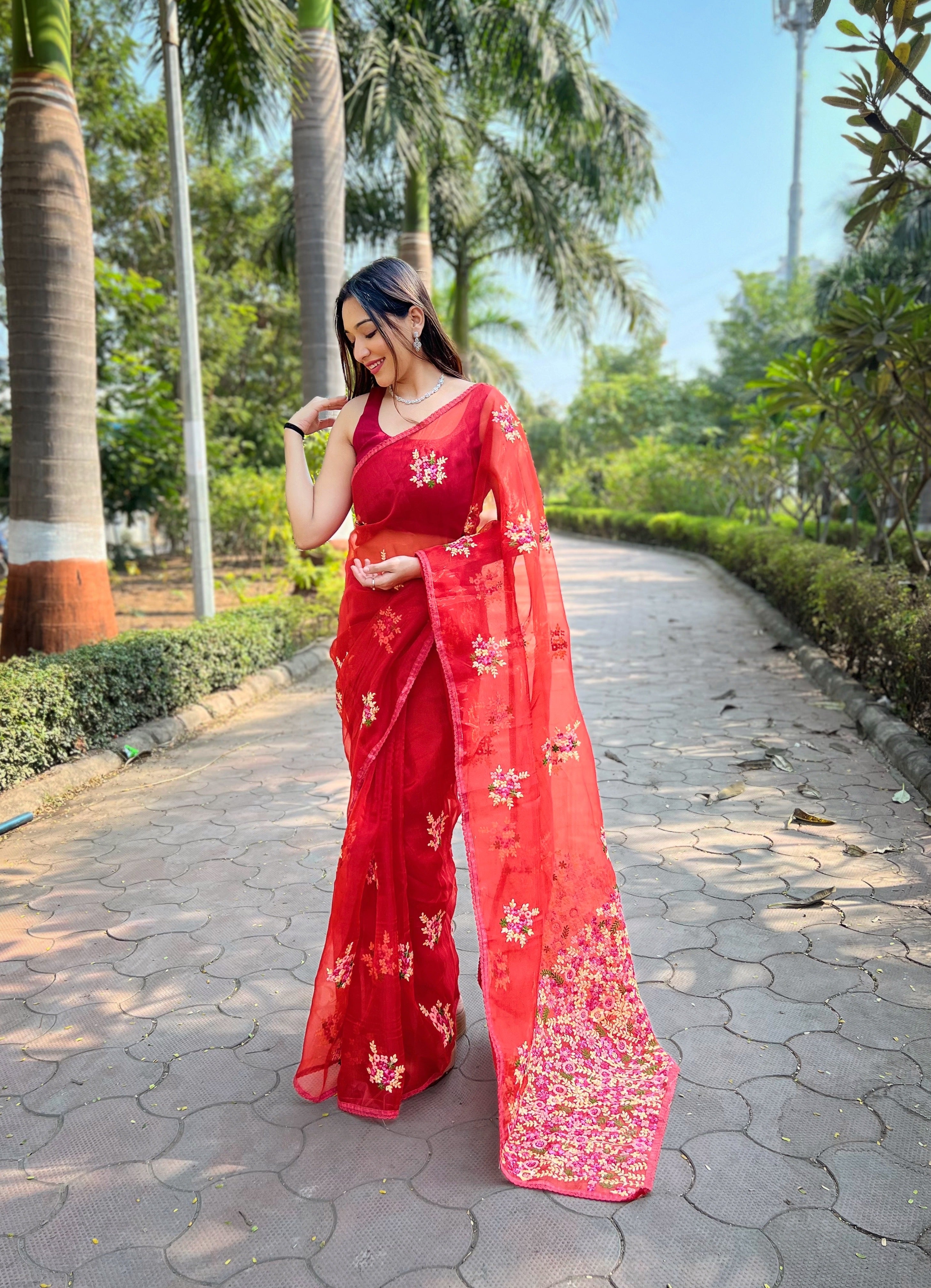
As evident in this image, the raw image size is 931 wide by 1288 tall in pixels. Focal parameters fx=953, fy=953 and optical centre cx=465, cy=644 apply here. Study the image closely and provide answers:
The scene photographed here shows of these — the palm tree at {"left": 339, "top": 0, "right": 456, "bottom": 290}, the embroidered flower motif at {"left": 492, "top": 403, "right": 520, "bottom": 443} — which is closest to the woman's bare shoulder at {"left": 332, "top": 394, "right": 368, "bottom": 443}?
the embroidered flower motif at {"left": 492, "top": 403, "right": 520, "bottom": 443}

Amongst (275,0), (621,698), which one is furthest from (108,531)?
(621,698)

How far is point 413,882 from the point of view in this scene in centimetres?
211

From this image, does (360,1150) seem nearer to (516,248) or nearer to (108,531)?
(108,531)

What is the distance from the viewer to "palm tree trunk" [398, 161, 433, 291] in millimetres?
11094

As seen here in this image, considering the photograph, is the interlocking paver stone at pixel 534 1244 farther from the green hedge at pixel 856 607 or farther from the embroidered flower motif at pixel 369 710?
the green hedge at pixel 856 607

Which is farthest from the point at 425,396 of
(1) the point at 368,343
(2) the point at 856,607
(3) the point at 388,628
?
(2) the point at 856,607

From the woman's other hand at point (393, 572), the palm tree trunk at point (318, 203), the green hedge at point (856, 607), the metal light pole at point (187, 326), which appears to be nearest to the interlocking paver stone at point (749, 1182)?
the woman's other hand at point (393, 572)

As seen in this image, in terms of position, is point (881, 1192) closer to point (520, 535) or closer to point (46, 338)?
point (520, 535)

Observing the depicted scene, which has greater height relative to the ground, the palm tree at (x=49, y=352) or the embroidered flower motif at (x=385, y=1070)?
the palm tree at (x=49, y=352)

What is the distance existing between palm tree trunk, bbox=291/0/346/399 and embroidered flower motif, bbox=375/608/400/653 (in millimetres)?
6591

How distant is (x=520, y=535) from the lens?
6.73 feet

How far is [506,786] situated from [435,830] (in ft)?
0.67

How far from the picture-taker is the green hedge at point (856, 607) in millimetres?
4664

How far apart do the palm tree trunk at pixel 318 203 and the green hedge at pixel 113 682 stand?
8.85 ft
